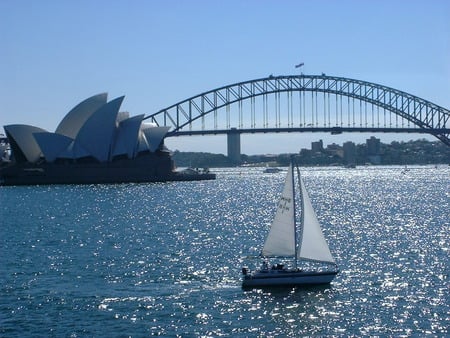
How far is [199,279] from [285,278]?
3.46m

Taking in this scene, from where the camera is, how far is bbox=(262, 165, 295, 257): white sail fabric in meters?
28.1

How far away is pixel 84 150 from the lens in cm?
10481

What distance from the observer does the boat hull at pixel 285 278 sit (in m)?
27.2

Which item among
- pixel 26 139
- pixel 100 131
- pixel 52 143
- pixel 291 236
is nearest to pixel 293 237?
pixel 291 236

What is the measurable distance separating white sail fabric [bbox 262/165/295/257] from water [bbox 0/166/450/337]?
5.17 feet

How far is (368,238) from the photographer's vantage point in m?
41.9

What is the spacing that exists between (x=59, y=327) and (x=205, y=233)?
2316 centimetres

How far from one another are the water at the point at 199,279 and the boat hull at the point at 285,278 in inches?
Answer: 13.8

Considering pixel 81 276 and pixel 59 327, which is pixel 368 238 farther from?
pixel 59 327

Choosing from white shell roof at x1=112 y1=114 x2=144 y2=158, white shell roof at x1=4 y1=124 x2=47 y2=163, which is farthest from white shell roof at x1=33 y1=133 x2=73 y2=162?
white shell roof at x1=112 y1=114 x2=144 y2=158

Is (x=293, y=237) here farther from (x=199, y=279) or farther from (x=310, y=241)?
(x=199, y=279)

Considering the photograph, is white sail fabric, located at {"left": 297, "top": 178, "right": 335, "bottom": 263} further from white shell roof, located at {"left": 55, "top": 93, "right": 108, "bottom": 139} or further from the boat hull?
white shell roof, located at {"left": 55, "top": 93, "right": 108, "bottom": 139}

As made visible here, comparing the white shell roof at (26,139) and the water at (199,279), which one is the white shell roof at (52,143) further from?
the water at (199,279)

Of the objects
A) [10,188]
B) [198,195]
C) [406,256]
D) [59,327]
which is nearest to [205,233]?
[406,256]
